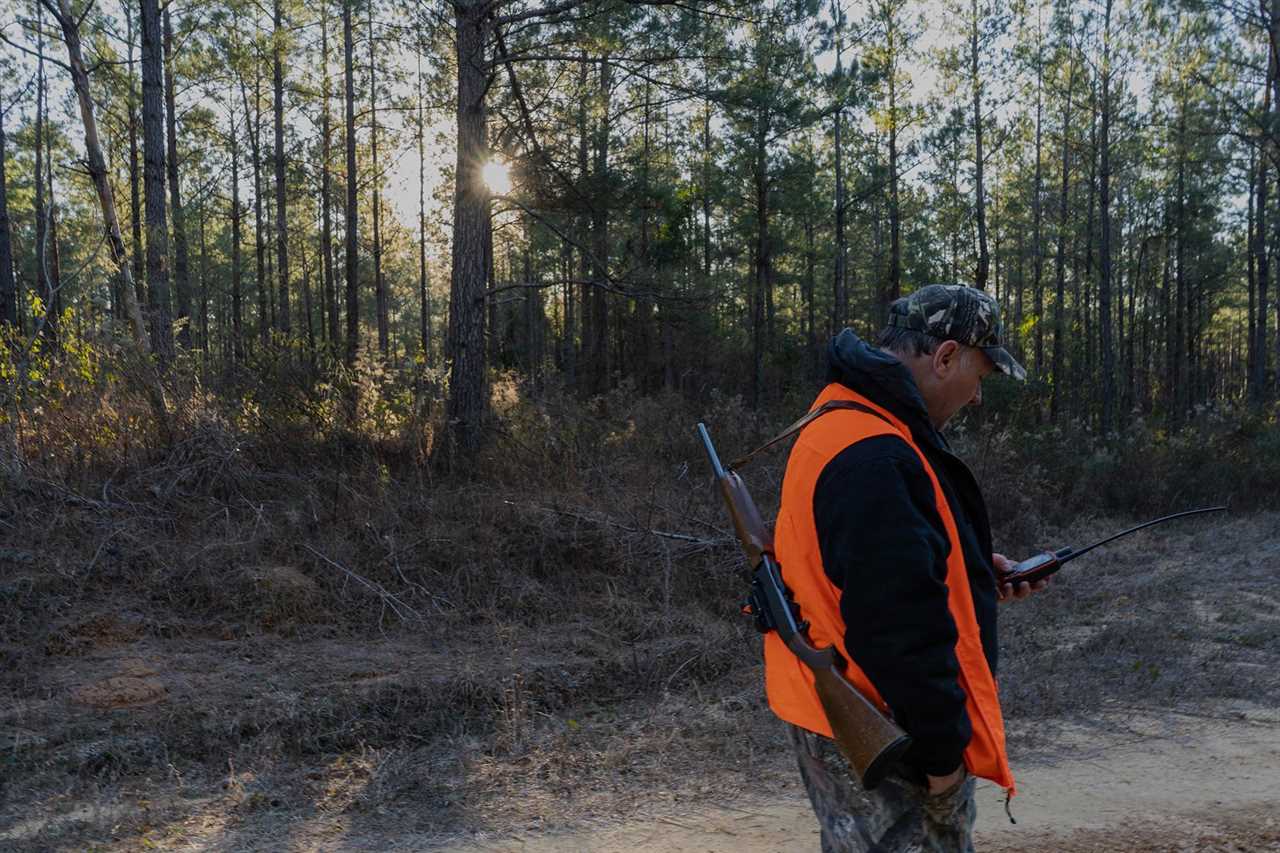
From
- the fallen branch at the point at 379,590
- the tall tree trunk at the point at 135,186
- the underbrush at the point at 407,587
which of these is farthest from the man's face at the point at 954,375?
the tall tree trunk at the point at 135,186

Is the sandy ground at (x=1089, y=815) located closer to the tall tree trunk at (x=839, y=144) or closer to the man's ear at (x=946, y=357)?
the man's ear at (x=946, y=357)

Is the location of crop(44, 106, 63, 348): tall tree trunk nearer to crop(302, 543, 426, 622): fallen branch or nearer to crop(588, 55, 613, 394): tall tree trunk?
crop(302, 543, 426, 622): fallen branch

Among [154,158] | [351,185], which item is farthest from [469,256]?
[351,185]

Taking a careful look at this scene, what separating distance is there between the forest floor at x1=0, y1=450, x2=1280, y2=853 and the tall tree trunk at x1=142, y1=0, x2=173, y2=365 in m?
5.26

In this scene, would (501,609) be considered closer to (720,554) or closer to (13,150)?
(720,554)

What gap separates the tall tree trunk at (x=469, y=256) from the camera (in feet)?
32.4

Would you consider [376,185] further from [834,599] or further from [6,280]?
[834,599]

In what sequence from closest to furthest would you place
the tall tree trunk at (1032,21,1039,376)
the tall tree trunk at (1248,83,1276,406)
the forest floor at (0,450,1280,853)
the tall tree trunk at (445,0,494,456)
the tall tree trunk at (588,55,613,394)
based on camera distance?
the forest floor at (0,450,1280,853) → the tall tree trunk at (445,0,494,456) → the tall tree trunk at (588,55,613,394) → the tall tree trunk at (1248,83,1276,406) → the tall tree trunk at (1032,21,1039,376)

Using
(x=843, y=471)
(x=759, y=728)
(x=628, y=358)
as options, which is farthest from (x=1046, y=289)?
(x=843, y=471)

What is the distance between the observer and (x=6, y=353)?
834cm

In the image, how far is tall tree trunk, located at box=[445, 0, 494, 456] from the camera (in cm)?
986

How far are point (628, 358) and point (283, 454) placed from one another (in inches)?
687

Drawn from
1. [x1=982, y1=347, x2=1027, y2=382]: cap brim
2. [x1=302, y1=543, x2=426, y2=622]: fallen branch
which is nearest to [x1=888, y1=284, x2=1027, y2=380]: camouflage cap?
[x1=982, y1=347, x2=1027, y2=382]: cap brim

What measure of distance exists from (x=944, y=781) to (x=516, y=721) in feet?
11.4
